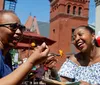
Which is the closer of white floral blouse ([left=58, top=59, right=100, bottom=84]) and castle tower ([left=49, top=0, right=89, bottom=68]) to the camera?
white floral blouse ([left=58, top=59, right=100, bottom=84])

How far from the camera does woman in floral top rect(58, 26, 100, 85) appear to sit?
2096 millimetres

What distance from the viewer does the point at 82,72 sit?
211 centimetres

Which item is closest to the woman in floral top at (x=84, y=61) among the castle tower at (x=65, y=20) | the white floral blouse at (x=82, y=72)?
the white floral blouse at (x=82, y=72)

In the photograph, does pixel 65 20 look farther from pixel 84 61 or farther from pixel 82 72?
pixel 82 72

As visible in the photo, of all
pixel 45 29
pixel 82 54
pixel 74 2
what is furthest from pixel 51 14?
pixel 82 54

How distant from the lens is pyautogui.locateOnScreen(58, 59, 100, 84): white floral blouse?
2.05 meters

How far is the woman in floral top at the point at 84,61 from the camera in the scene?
82.5 inches

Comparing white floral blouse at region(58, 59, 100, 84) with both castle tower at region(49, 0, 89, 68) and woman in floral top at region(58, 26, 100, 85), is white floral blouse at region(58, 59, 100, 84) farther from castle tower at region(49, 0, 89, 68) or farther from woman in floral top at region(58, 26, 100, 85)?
castle tower at region(49, 0, 89, 68)

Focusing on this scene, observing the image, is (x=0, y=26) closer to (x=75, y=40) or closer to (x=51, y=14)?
(x=75, y=40)

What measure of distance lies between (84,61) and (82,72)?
159 mm

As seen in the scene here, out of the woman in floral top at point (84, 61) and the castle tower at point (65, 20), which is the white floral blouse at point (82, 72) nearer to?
the woman in floral top at point (84, 61)

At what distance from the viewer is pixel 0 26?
4.99ft

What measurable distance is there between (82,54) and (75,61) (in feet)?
0.32

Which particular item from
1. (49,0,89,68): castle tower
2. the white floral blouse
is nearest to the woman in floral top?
the white floral blouse
